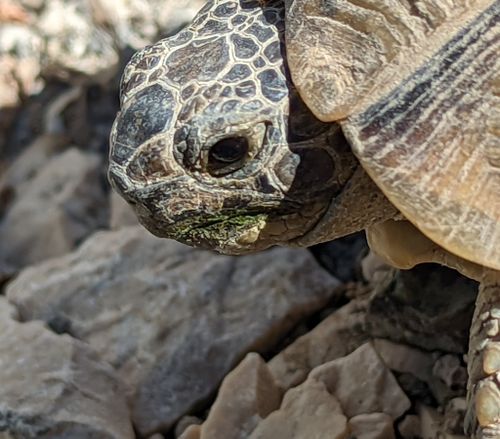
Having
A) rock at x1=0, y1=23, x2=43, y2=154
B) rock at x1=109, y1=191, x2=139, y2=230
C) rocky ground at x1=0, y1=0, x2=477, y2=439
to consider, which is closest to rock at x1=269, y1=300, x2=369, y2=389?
rocky ground at x1=0, y1=0, x2=477, y2=439

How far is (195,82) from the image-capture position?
1818mm

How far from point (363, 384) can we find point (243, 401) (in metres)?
0.30

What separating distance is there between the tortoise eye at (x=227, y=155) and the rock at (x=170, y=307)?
1.05 metres

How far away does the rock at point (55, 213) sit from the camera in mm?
4020

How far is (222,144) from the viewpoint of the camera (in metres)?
1.79

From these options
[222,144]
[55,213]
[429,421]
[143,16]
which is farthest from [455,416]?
[143,16]

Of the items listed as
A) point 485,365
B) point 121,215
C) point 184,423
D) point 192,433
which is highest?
point 485,365

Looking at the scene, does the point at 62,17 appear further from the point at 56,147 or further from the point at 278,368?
the point at 278,368

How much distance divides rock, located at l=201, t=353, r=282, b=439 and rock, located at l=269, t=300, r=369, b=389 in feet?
0.33

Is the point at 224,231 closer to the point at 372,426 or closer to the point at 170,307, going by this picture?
the point at 372,426

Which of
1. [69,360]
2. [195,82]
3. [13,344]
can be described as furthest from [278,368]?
[195,82]

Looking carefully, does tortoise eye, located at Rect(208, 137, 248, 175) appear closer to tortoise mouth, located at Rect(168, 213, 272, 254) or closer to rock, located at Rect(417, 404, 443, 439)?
tortoise mouth, located at Rect(168, 213, 272, 254)

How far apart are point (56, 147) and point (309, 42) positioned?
10.4 feet

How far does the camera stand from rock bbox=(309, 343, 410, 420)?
2350 mm
